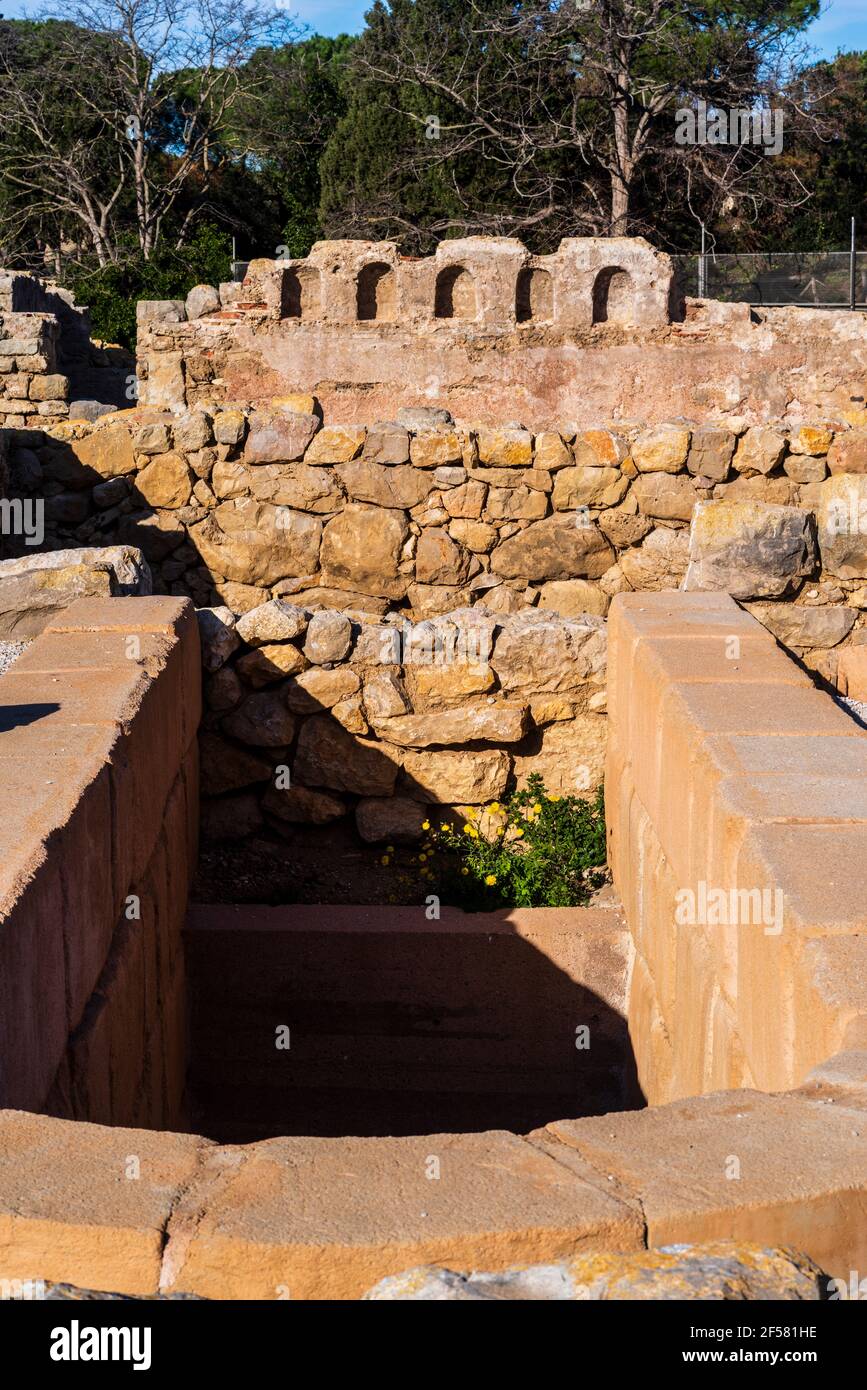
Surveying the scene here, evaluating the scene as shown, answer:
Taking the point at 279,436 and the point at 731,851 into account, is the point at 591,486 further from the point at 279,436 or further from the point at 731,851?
the point at 731,851

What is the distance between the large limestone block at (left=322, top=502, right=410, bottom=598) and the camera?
804cm

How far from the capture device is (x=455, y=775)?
564cm

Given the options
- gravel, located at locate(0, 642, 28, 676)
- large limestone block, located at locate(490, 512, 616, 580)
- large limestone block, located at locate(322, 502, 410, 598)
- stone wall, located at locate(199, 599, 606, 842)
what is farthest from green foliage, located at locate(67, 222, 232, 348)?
stone wall, located at locate(199, 599, 606, 842)

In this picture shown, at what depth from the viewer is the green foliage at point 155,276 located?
70.5 feet

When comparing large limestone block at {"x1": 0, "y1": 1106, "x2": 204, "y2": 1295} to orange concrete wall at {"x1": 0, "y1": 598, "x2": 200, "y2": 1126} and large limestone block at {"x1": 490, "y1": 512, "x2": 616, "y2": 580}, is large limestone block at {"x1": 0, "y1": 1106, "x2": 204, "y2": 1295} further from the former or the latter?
large limestone block at {"x1": 490, "y1": 512, "x2": 616, "y2": 580}

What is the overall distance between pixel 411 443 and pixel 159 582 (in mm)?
1818

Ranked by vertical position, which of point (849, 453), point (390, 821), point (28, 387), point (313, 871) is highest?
point (28, 387)

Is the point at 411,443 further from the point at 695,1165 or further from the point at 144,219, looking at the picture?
the point at 144,219

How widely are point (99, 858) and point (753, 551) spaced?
4713 mm

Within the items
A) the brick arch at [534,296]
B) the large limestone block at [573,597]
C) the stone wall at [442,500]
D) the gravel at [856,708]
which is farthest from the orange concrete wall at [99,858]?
the brick arch at [534,296]

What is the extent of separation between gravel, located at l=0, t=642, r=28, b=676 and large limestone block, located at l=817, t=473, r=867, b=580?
4.15 meters

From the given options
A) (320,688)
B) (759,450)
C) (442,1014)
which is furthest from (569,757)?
(759,450)

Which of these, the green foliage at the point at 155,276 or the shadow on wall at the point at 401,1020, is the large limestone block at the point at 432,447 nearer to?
the shadow on wall at the point at 401,1020

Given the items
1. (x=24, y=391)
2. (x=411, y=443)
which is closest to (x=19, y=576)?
(x=411, y=443)
